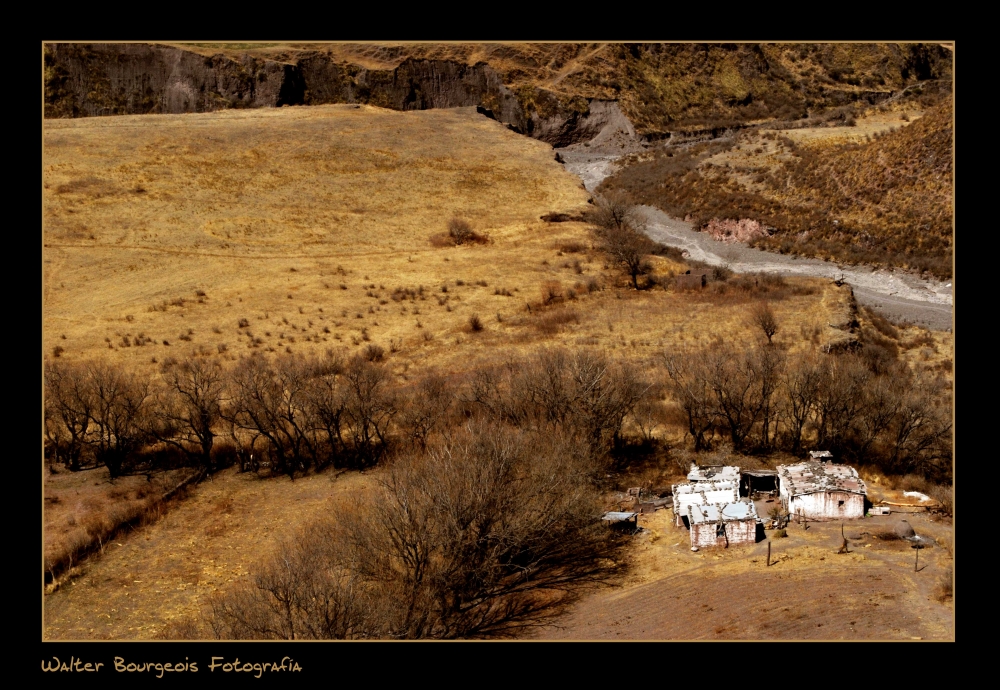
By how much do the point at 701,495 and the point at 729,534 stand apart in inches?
59.0

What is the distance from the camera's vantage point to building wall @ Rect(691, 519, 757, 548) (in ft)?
55.3

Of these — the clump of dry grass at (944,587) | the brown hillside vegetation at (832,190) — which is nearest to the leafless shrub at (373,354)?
the clump of dry grass at (944,587)

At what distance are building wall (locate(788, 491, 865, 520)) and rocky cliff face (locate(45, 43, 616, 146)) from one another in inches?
2590

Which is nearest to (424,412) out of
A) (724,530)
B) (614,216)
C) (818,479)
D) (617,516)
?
(617,516)

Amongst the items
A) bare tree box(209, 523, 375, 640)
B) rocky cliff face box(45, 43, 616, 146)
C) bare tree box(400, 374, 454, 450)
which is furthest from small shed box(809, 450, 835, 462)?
rocky cliff face box(45, 43, 616, 146)

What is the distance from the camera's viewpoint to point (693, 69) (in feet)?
290

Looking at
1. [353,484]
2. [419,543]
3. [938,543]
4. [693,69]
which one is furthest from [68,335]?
[693,69]

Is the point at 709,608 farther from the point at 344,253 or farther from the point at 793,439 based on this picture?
the point at 344,253

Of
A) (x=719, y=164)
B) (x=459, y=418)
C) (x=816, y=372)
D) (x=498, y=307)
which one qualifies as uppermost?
(x=719, y=164)

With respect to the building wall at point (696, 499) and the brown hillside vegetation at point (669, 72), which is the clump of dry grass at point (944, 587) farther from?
the brown hillside vegetation at point (669, 72)

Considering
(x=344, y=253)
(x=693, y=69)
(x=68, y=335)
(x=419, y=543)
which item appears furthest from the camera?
(x=693, y=69)

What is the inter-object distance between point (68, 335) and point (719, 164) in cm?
4924

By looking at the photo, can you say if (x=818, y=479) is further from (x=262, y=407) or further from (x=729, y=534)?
(x=262, y=407)

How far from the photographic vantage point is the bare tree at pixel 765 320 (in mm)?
29297
